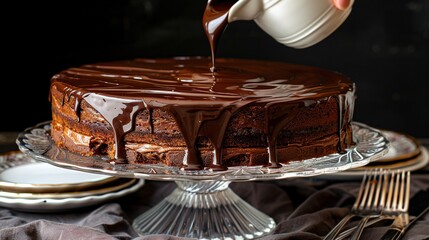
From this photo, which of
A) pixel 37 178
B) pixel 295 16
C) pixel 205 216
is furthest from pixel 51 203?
pixel 295 16

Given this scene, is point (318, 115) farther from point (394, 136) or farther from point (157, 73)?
point (394, 136)

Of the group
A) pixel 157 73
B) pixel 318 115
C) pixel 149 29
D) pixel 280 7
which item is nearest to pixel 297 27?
pixel 280 7

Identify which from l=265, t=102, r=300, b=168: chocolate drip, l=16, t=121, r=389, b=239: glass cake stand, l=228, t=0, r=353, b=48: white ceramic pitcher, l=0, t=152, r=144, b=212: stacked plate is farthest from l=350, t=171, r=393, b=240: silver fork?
l=0, t=152, r=144, b=212: stacked plate

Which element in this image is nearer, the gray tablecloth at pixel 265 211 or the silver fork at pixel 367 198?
the gray tablecloth at pixel 265 211

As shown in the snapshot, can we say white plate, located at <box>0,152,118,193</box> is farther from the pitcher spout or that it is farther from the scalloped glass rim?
the pitcher spout

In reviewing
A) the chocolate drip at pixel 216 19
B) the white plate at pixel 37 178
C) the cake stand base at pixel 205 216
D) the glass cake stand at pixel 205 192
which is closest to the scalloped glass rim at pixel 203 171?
the glass cake stand at pixel 205 192

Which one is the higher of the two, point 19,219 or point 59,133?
point 59,133

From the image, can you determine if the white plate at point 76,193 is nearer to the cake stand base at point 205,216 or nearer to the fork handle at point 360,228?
the cake stand base at point 205,216
